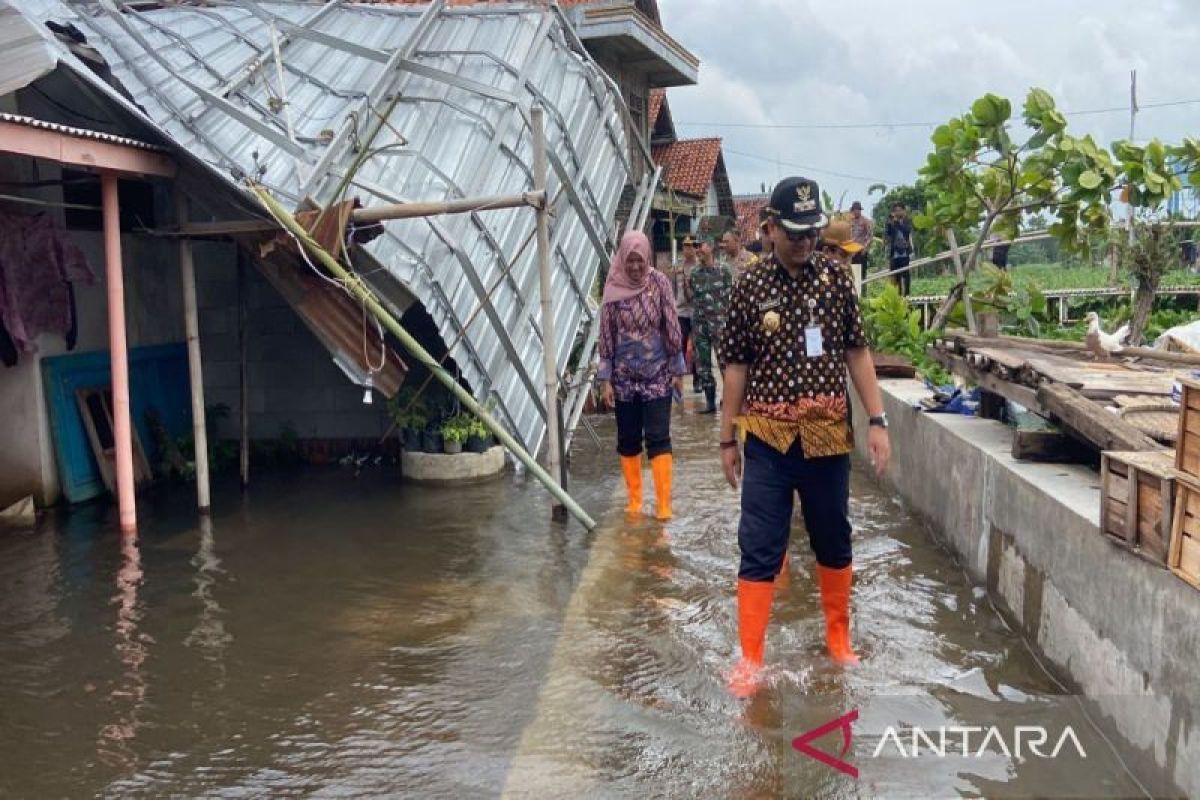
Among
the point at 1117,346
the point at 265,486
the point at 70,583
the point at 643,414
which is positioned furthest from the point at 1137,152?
the point at 70,583

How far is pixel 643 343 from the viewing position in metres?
7.16

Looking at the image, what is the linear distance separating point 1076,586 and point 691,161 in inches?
1050

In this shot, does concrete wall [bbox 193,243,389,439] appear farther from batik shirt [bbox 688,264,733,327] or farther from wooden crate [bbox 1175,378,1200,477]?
wooden crate [bbox 1175,378,1200,477]

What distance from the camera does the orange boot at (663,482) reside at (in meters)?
7.27

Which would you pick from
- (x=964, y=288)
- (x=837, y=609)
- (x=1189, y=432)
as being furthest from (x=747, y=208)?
(x=1189, y=432)

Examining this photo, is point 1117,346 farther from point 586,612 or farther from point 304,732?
point 304,732

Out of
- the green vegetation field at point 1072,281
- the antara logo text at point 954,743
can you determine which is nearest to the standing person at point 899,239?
the green vegetation field at point 1072,281

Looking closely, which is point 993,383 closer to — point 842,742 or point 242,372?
point 842,742

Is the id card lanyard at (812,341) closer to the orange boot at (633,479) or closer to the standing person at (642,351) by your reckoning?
the standing person at (642,351)

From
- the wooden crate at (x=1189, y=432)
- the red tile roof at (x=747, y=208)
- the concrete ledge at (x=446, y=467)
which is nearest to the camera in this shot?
the wooden crate at (x=1189, y=432)

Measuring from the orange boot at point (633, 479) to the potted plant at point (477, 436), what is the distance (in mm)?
1666

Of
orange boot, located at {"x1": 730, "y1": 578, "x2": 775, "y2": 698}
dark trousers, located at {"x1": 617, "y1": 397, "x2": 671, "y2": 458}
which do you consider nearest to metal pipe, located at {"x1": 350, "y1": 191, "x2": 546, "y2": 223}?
dark trousers, located at {"x1": 617, "y1": 397, "x2": 671, "y2": 458}

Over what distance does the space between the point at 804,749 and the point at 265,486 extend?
20.8 feet

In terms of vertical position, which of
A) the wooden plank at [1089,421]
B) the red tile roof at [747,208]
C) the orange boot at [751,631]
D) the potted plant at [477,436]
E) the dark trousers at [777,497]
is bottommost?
the orange boot at [751,631]
